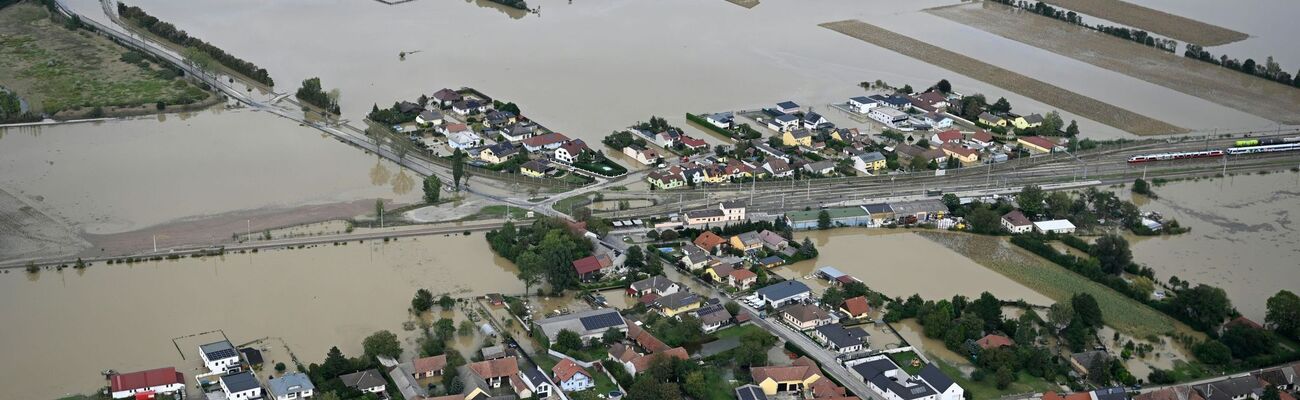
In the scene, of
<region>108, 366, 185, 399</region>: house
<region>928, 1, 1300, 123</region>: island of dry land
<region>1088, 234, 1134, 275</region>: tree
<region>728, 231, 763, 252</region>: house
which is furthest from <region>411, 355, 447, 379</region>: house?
<region>928, 1, 1300, 123</region>: island of dry land

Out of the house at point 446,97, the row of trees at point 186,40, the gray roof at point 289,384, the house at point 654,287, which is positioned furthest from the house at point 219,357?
the row of trees at point 186,40

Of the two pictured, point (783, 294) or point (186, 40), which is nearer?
point (783, 294)

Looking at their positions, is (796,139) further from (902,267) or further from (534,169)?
(902,267)

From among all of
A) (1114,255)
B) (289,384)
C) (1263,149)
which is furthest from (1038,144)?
(289,384)

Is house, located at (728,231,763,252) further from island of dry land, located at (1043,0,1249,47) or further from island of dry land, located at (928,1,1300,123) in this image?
island of dry land, located at (1043,0,1249,47)

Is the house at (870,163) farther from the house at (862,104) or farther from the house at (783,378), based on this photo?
the house at (783,378)

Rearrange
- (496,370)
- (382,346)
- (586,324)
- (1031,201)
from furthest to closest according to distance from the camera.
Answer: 1. (1031,201)
2. (586,324)
3. (382,346)
4. (496,370)
